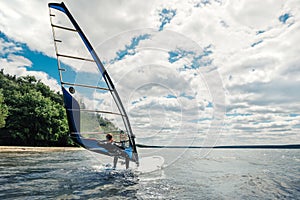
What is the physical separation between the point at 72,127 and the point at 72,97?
158 cm

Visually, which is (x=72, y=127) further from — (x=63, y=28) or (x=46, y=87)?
(x=46, y=87)

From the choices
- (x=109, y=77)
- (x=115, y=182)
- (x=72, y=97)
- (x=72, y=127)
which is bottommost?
(x=115, y=182)

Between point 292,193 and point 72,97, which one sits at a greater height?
point 72,97

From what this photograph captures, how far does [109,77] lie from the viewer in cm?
1248

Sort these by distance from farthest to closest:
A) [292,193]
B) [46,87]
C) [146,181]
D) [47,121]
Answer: [46,87] < [47,121] < [146,181] < [292,193]

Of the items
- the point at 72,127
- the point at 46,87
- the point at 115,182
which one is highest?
the point at 46,87

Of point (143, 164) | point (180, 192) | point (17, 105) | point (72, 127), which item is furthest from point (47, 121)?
point (180, 192)

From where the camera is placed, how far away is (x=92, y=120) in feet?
42.6

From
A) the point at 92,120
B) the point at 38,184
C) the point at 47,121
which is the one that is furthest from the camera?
the point at 47,121

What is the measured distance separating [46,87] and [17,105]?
21.7 metres

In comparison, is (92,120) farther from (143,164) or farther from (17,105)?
(17,105)

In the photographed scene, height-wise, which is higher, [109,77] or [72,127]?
[109,77]

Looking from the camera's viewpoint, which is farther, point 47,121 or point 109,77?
point 47,121

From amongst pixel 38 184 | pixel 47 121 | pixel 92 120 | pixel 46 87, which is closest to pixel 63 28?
pixel 92 120
